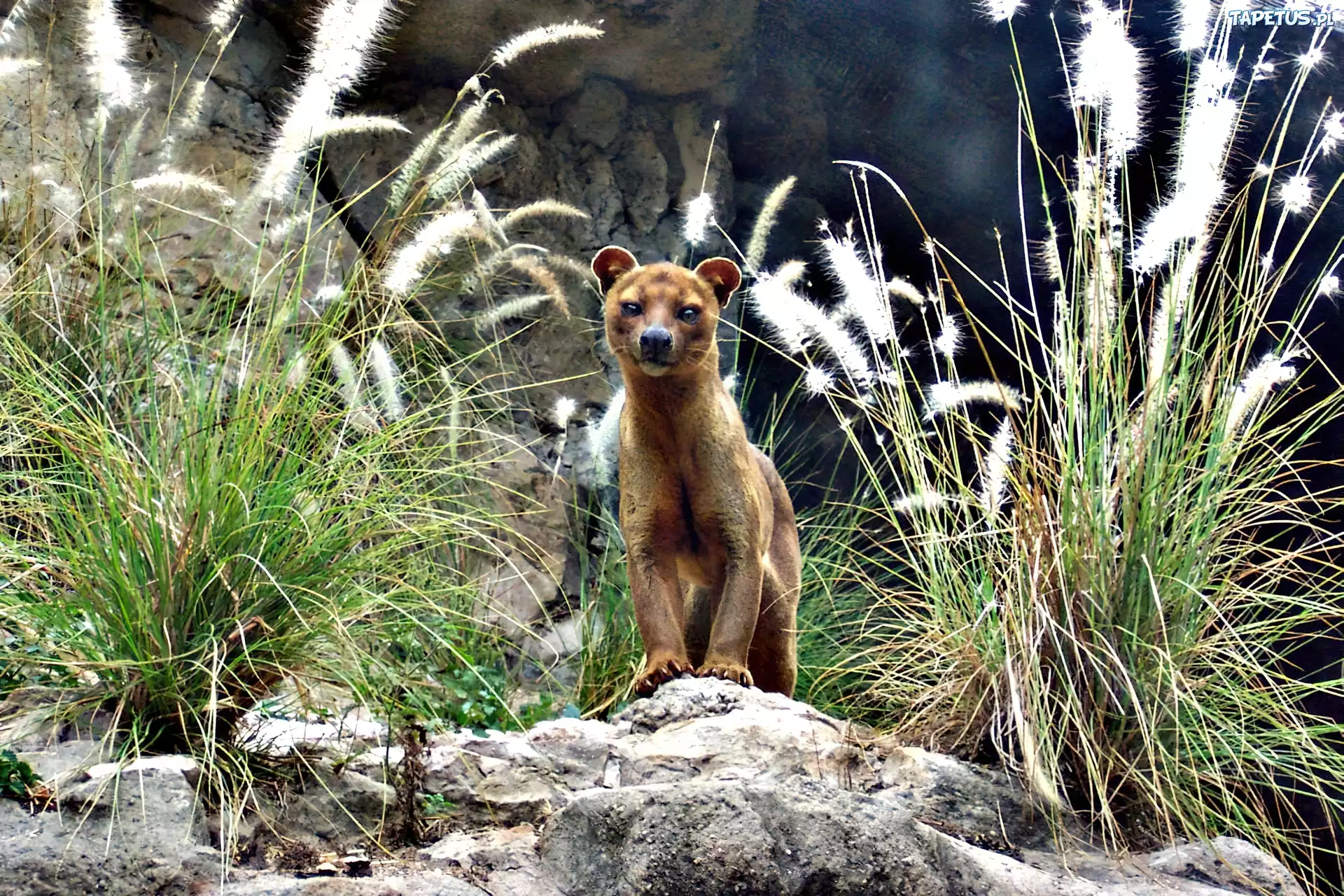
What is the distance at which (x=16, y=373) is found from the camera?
374cm

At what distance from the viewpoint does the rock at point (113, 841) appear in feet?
8.93

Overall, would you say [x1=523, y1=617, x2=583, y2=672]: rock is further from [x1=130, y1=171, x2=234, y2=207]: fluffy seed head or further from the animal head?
[x1=130, y1=171, x2=234, y2=207]: fluffy seed head

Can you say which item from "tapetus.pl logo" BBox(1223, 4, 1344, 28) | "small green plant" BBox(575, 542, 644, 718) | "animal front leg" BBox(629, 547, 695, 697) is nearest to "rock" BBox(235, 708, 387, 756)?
"animal front leg" BBox(629, 547, 695, 697)

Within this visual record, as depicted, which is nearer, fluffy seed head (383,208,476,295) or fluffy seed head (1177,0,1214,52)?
fluffy seed head (1177,0,1214,52)

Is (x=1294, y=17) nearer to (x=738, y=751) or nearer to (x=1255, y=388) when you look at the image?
(x=1255, y=388)

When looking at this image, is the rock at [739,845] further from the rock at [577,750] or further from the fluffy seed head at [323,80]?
the fluffy seed head at [323,80]

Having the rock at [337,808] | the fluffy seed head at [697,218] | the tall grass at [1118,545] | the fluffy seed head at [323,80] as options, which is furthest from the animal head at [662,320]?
the rock at [337,808]

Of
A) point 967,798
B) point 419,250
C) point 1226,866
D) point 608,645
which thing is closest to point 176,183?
point 419,250

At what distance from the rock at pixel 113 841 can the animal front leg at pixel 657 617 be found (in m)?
1.50

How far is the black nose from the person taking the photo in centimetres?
416

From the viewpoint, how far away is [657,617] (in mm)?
4156

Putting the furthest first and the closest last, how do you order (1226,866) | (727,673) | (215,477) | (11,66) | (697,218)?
(697,218) < (11,66) < (727,673) < (1226,866) < (215,477)

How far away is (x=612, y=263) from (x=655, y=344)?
67 cm

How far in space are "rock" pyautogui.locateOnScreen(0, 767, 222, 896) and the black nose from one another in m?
1.93
